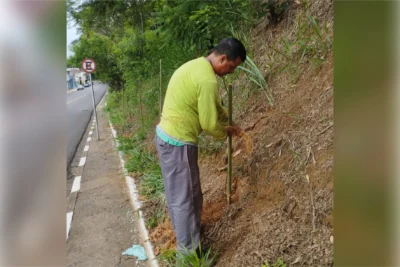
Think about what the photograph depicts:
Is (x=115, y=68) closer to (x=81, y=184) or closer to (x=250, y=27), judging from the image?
(x=81, y=184)

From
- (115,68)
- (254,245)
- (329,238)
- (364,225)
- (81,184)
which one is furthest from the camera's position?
(115,68)

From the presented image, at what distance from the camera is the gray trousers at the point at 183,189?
2666 mm

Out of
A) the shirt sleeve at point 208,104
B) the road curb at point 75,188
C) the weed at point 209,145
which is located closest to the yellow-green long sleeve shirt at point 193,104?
the shirt sleeve at point 208,104

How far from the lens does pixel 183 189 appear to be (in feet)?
8.80

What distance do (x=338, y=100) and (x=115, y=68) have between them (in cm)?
1367

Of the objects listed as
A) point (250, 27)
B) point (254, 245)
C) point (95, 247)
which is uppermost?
point (250, 27)

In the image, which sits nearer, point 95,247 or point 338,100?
point 338,100

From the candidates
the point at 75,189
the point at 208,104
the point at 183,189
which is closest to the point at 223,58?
the point at 208,104

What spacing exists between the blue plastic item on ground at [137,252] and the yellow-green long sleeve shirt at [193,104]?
1.60 metres

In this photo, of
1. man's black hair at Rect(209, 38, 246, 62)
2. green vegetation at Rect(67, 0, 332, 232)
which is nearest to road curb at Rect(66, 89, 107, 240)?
green vegetation at Rect(67, 0, 332, 232)

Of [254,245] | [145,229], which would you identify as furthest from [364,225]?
[145,229]

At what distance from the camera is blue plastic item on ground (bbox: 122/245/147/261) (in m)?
3.47

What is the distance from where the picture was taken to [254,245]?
255cm

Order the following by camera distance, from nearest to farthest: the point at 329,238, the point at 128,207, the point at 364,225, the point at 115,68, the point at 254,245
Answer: the point at 364,225 → the point at 329,238 → the point at 254,245 → the point at 128,207 → the point at 115,68
